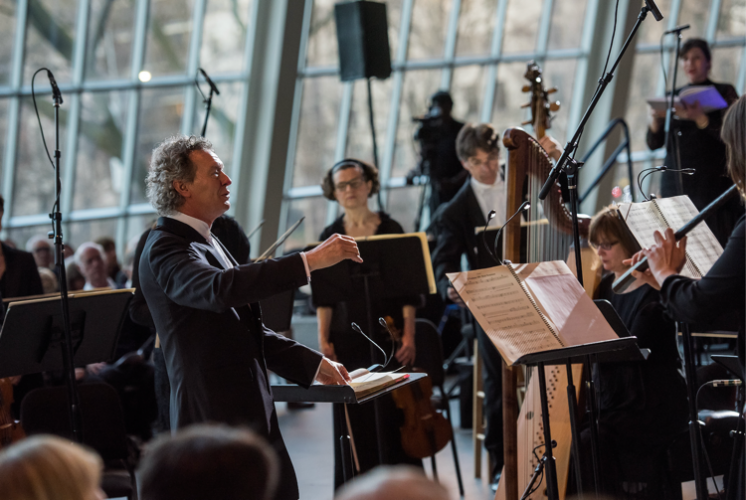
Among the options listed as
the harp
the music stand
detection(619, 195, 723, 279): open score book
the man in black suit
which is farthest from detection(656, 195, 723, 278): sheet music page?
the music stand

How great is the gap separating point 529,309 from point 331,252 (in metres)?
0.60

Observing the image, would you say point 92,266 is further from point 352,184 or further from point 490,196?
point 490,196

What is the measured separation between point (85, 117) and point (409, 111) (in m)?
3.48

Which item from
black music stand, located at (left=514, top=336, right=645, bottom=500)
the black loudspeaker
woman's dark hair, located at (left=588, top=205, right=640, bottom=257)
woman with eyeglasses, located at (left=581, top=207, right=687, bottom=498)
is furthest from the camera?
the black loudspeaker

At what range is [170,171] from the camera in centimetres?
249

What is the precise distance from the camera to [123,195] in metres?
7.77

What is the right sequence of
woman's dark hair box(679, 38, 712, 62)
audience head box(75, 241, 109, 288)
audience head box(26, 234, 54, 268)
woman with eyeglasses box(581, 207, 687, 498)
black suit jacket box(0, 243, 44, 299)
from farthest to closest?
audience head box(26, 234, 54, 268) < audience head box(75, 241, 109, 288) < woman's dark hair box(679, 38, 712, 62) < black suit jacket box(0, 243, 44, 299) < woman with eyeglasses box(581, 207, 687, 498)

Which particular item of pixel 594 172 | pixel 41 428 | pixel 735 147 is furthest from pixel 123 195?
pixel 735 147

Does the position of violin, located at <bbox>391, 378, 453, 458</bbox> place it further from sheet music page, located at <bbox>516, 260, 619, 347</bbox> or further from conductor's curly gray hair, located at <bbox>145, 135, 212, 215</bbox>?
conductor's curly gray hair, located at <bbox>145, 135, 212, 215</bbox>

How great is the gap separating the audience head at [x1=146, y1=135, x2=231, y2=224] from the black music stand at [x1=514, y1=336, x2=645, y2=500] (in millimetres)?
1058

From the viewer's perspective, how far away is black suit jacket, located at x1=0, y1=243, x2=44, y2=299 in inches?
157

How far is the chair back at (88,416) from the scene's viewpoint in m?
3.56

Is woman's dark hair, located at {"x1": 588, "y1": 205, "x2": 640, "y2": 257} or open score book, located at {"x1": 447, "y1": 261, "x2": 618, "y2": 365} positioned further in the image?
woman's dark hair, located at {"x1": 588, "y1": 205, "x2": 640, "y2": 257}

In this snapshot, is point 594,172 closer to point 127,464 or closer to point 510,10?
point 510,10
